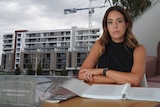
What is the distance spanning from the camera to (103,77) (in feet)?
2.64

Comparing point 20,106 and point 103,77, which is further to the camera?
point 103,77

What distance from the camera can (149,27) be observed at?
2869mm

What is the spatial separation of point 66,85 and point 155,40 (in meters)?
2.28

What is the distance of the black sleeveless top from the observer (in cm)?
94

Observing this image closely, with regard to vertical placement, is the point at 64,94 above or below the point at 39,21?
below

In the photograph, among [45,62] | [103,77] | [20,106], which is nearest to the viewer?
[20,106]

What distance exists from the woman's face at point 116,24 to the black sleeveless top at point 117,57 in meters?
0.08

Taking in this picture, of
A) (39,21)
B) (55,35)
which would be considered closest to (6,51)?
(55,35)

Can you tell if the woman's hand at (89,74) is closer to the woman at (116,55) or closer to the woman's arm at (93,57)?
the woman at (116,55)

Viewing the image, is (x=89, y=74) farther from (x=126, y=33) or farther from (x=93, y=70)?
(x=126, y=33)

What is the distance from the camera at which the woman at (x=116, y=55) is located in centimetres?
80

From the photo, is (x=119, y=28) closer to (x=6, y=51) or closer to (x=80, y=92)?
(x=80, y=92)

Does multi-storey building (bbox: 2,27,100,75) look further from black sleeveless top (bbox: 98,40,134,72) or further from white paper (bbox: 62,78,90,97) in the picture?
white paper (bbox: 62,78,90,97)

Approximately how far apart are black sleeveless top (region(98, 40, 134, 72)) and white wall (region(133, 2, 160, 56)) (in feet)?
6.13
